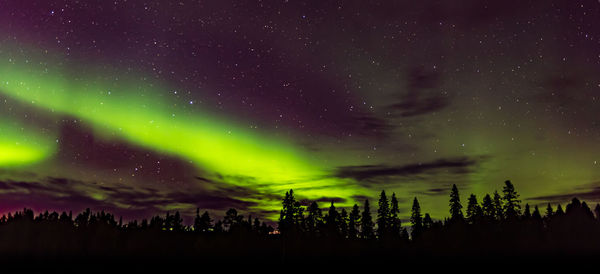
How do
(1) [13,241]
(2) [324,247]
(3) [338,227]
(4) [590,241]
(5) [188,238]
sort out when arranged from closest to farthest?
(4) [590,241] < (2) [324,247] < (3) [338,227] < (5) [188,238] < (1) [13,241]

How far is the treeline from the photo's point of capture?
89312 millimetres

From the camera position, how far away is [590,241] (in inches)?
3642

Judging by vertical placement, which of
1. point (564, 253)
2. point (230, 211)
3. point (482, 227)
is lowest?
point (564, 253)

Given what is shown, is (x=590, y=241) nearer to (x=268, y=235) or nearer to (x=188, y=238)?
(x=268, y=235)

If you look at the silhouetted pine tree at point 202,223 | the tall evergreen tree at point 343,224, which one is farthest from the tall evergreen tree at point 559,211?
the silhouetted pine tree at point 202,223

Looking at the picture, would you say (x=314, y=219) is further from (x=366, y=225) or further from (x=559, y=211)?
(x=559, y=211)

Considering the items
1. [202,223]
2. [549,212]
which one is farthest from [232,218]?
[549,212]

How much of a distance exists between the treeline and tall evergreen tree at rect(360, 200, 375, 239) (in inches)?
9.4

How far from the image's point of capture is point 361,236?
106250mm

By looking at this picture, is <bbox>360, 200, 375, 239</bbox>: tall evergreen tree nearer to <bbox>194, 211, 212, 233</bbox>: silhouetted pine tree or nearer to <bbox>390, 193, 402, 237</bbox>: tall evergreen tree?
<bbox>390, 193, 402, 237</bbox>: tall evergreen tree

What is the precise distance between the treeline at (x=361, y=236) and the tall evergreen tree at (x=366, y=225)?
0.24 meters

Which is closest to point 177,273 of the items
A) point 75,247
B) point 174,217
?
point 174,217

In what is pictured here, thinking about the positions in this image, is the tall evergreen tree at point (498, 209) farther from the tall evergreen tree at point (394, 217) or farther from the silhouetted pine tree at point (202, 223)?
the silhouetted pine tree at point (202, 223)

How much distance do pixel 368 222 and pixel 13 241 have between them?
125 metres
